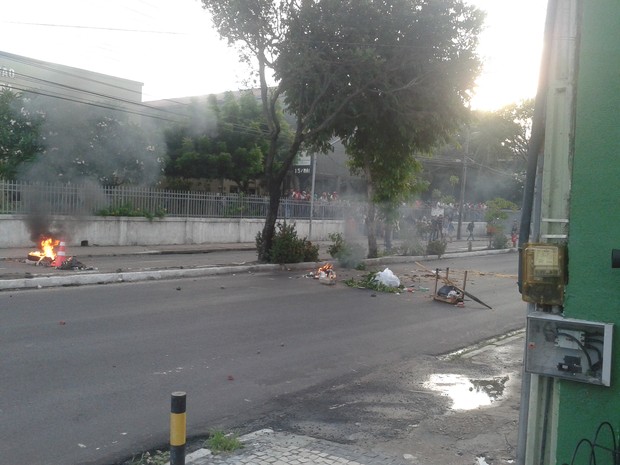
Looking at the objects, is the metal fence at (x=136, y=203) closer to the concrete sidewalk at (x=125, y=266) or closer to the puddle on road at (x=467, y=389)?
the concrete sidewalk at (x=125, y=266)

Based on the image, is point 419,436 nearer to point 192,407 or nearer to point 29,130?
point 192,407

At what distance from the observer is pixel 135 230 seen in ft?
77.6

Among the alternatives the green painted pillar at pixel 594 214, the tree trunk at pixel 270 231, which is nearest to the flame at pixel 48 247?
the tree trunk at pixel 270 231

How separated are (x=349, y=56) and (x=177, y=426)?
49.0 feet

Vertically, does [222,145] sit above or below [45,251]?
above

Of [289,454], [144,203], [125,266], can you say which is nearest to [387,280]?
[125,266]

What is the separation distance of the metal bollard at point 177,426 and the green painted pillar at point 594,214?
2170 mm

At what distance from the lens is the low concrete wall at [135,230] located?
65.7 ft

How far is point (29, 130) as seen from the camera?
78.6 feet

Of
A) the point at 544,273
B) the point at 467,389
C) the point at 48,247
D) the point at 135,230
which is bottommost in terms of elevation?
the point at 467,389

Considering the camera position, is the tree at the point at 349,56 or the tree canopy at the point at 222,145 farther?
the tree canopy at the point at 222,145

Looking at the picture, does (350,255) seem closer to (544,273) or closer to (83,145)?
(83,145)

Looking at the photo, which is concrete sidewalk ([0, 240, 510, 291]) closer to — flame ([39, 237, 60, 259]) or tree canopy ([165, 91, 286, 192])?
flame ([39, 237, 60, 259])

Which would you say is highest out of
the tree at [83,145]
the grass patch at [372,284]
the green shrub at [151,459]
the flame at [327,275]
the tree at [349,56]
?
the tree at [349,56]
